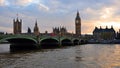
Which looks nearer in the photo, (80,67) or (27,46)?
(80,67)

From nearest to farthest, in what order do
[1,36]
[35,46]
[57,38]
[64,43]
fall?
[1,36] < [35,46] < [57,38] < [64,43]

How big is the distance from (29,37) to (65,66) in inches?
1417

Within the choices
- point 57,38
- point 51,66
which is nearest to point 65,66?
point 51,66

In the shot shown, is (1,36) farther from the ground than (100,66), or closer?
farther from the ground

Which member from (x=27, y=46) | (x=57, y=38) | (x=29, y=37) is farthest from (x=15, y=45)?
(x=57, y=38)

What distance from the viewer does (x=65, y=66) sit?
1523 inches

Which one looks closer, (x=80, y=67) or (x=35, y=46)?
(x=80, y=67)

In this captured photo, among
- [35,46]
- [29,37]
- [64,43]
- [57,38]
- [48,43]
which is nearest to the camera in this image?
[29,37]

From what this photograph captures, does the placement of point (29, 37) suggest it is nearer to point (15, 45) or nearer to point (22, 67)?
point (15, 45)

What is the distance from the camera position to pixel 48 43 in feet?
366

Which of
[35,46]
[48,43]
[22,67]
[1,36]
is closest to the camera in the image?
[22,67]

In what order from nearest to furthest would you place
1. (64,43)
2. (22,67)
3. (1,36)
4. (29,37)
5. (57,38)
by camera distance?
(22,67)
(1,36)
(29,37)
(57,38)
(64,43)

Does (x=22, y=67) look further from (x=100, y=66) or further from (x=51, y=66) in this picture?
(x=100, y=66)

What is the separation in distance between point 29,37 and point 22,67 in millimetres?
36783
